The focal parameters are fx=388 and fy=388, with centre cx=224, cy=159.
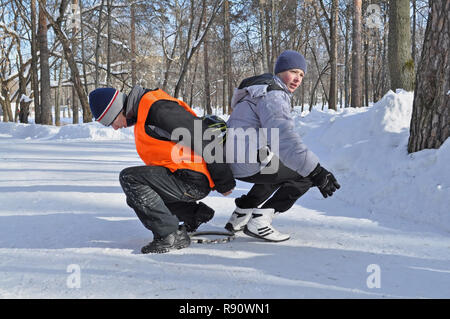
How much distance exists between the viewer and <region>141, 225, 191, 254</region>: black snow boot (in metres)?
2.34

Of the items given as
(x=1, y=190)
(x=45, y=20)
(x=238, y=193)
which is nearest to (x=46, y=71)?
(x=45, y=20)

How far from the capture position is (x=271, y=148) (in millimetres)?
2477

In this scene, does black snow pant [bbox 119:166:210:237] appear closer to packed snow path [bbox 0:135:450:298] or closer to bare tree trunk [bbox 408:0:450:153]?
packed snow path [bbox 0:135:450:298]

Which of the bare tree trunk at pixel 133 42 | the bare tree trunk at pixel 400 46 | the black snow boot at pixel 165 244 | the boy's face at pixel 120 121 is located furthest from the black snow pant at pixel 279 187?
the bare tree trunk at pixel 133 42

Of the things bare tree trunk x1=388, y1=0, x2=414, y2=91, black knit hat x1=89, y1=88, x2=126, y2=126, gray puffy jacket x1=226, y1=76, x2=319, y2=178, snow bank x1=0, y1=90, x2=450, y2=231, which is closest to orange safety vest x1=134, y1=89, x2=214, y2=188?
black knit hat x1=89, y1=88, x2=126, y2=126

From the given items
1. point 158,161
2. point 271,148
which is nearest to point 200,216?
point 158,161

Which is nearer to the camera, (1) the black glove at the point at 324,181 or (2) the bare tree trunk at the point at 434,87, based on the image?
(1) the black glove at the point at 324,181

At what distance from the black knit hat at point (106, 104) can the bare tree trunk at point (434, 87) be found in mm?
2849

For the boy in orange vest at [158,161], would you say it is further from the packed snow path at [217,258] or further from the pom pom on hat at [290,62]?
the pom pom on hat at [290,62]

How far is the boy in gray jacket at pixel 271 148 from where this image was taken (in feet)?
7.88

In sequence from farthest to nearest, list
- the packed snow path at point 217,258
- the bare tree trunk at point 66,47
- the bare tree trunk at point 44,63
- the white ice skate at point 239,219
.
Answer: the bare tree trunk at point 66,47 → the bare tree trunk at point 44,63 → the white ice skate at point 239,219 → the packed snow path at point 217,258

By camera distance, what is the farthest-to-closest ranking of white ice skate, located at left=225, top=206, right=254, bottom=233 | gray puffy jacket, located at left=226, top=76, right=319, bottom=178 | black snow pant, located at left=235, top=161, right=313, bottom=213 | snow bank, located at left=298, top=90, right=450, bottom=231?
1. snow bank, located at left=298, top=90, right=450, bottom=231
2. white ice skate, located at left=225, top=206, right=254, bottom=233
3. black snow pant, located at left=235, top=161, right=313, bottom=213
4. gray puffy jacket, located at left=226, top=76, right=319, bottom=178

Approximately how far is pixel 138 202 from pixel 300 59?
4.73 feet

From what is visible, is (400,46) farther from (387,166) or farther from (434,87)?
(387,166)
